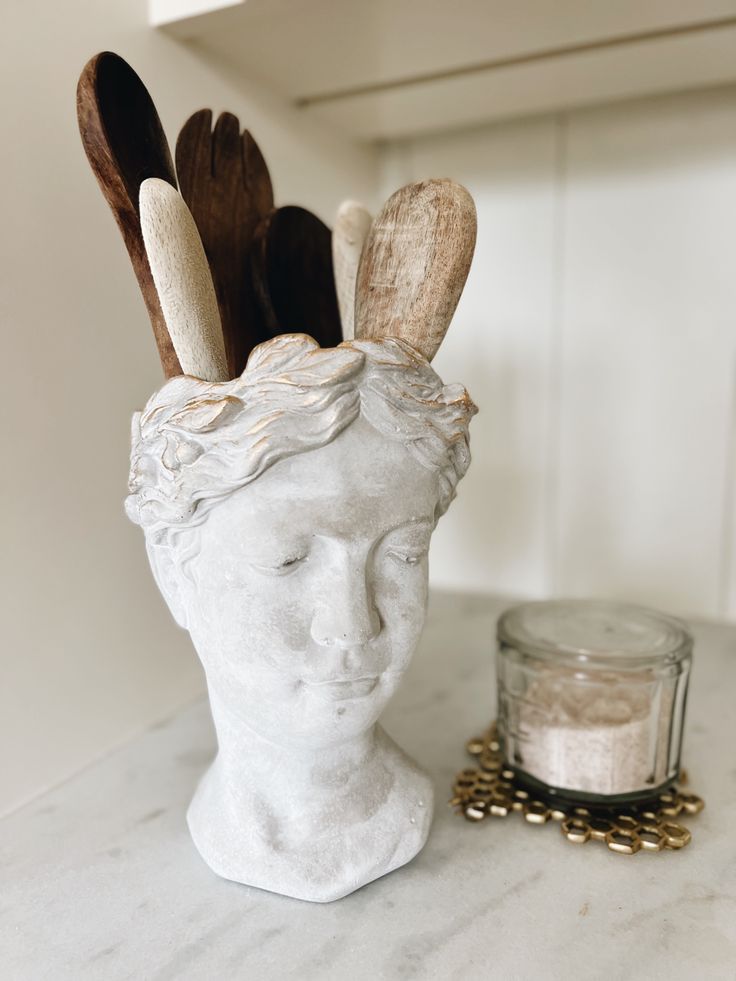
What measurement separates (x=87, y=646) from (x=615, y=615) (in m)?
0.39

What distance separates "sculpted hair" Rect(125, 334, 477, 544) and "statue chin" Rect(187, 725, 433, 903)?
17 centimetres

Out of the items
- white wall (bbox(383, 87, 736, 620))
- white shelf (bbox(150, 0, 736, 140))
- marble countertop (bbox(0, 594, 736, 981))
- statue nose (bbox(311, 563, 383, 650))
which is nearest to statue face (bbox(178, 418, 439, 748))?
statue nose (bbox(311, 563, 383, 650))

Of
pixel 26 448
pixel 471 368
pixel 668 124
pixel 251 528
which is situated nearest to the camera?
pixel 251 528

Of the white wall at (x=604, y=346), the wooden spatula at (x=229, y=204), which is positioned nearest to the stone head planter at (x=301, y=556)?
the wooden spatula at (x=229, y=204)

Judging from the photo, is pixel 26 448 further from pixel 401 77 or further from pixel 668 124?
pixel 668 124

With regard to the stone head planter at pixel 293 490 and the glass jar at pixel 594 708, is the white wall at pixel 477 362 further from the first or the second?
the glass jar at pixel 594 708

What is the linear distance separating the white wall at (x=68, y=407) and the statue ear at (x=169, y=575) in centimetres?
13

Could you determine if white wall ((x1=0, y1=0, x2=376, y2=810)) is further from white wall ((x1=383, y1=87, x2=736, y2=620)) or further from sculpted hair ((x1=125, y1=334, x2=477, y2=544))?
white wall ((x1=383, y1=87, x2=736, y2=620))

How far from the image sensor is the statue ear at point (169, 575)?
424 millimetres

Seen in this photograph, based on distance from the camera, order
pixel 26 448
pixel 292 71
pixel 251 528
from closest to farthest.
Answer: pixel 251 528
pixel 26 448
pixel 292 71

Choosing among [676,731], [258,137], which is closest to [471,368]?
[258,137]

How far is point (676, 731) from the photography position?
0.52 metres

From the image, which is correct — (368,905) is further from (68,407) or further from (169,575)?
(68,407)

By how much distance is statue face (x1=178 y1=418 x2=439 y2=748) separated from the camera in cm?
38
